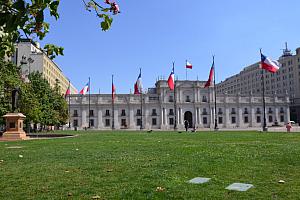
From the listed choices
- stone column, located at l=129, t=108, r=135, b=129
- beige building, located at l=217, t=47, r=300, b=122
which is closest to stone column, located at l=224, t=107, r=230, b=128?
beige building, located at l=217, t=47, r=300, b=122

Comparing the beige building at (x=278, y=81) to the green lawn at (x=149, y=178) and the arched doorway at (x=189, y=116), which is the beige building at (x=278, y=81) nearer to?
the arched doorway at (x=189, y=116)

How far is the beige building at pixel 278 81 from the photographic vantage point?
363ft

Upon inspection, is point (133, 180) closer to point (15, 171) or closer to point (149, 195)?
point (149, 195)

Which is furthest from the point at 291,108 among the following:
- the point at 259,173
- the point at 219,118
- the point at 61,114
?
the point at 259,173

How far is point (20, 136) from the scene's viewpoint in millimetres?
28000

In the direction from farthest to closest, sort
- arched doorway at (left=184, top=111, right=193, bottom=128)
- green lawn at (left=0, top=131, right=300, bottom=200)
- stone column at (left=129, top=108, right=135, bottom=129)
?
arched doorway at (left=184, top=111, right=193, bottom=128)
stone column at (left=129, top=108, right=135, bottom=129)
green lawn at (left=0, top=131, right=300, bottom=200)

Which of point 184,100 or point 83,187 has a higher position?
point 184,100

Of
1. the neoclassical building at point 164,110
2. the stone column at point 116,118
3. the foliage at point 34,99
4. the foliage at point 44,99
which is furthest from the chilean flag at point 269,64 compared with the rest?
the stone column at point 116,118

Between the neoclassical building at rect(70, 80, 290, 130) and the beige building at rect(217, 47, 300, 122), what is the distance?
15.8m

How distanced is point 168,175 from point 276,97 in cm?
10002

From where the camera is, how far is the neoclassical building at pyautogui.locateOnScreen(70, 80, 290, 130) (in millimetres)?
90875

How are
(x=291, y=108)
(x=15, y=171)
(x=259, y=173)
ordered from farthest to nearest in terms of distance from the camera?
1. (x=291, y=108)
2. (x=15, y=171)
3. (x=259, y=173)

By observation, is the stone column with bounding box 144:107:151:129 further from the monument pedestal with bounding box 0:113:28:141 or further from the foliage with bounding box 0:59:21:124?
the monument pedestal with bounding box 0:113:28:141

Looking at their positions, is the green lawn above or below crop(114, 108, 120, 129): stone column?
below
